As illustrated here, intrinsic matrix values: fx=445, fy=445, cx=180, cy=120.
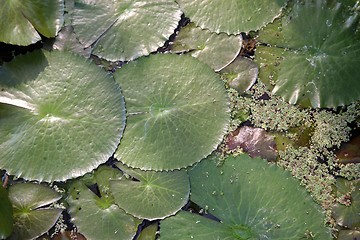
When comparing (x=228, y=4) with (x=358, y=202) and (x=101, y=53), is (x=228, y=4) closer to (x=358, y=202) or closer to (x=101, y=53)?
(x=101, y=53)

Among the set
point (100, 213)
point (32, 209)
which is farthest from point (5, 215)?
point (100, 213)

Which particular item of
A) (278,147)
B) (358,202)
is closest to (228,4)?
(278,147)

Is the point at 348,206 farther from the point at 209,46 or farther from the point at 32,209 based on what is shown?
the point at 32,209

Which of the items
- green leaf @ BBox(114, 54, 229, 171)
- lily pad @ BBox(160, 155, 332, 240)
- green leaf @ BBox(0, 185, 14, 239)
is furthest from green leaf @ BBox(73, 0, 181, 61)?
green leaf @ BBox(0, 185, 14, 239)

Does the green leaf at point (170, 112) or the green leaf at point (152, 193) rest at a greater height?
the green leaf at point (170, 112)

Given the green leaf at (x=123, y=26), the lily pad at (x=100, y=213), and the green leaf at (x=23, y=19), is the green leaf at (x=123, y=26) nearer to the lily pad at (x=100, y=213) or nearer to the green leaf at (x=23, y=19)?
the green leaf at (x=23, y=19)

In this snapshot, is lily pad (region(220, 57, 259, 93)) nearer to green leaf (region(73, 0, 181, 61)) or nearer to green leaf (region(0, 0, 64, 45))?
green leaf (region(73, 0, 181, 61))

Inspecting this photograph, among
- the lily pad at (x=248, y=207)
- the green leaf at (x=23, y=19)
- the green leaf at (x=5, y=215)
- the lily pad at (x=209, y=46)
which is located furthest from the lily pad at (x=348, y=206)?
the green leaf at (x=23, y=19)
